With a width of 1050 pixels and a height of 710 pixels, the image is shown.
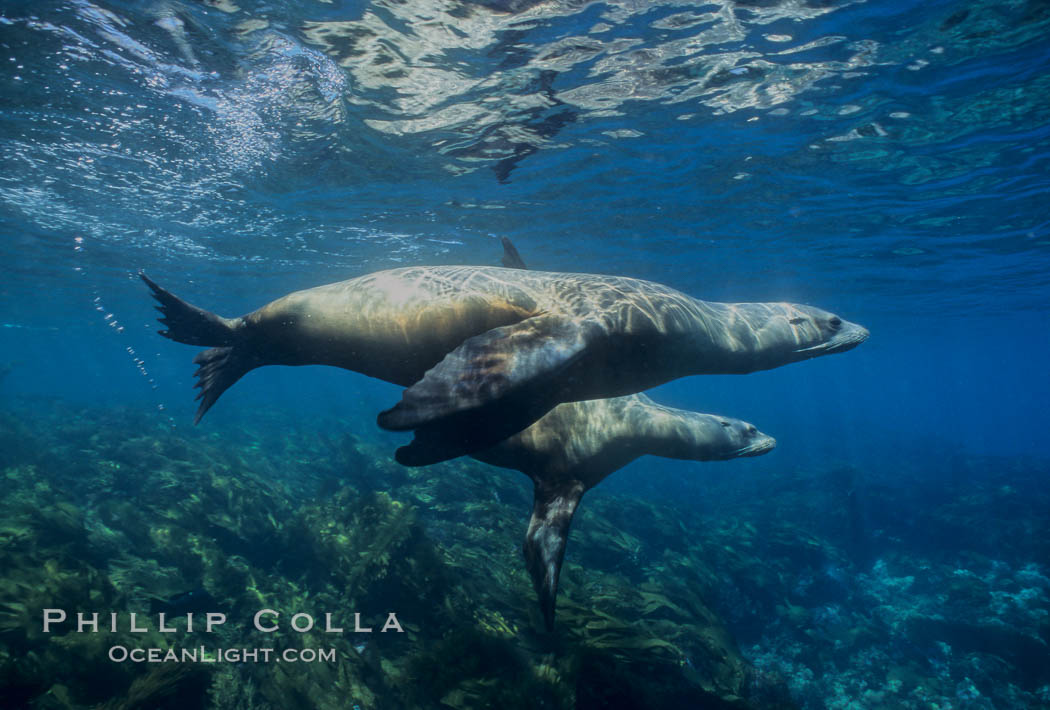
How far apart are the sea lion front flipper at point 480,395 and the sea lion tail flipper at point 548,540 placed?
4.43 feet

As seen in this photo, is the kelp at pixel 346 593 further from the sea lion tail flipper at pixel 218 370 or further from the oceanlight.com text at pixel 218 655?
the sea lion tail flipper at pixel 218 370

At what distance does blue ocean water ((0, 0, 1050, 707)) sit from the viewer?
21.5 feet

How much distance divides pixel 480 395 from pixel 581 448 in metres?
1.98

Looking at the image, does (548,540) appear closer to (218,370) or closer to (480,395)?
(480,395)

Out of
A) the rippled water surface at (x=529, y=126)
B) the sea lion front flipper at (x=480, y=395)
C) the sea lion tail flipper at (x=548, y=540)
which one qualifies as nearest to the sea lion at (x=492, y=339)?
the sea lion front flipper at (x=480, y=395)

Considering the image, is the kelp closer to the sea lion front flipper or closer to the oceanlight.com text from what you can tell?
the oceanlight.com text

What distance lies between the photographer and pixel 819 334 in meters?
4.80

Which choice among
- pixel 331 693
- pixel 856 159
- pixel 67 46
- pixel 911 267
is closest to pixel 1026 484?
pixel 911 267

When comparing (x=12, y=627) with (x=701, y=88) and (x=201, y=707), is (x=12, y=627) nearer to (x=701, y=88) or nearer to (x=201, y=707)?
(x=201, y=707)

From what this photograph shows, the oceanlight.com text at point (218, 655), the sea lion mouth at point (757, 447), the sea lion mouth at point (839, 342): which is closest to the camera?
the sea lion mouth at point (839, 342)

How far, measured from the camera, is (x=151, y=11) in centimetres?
616

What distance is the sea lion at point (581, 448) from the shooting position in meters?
3.95

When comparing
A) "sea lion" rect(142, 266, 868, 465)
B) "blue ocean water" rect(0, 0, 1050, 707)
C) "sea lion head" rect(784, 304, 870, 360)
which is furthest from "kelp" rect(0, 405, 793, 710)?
"blue ocean water" rect(0, 0, 1050, 707)

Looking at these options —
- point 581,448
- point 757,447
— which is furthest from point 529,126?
point 757,447
